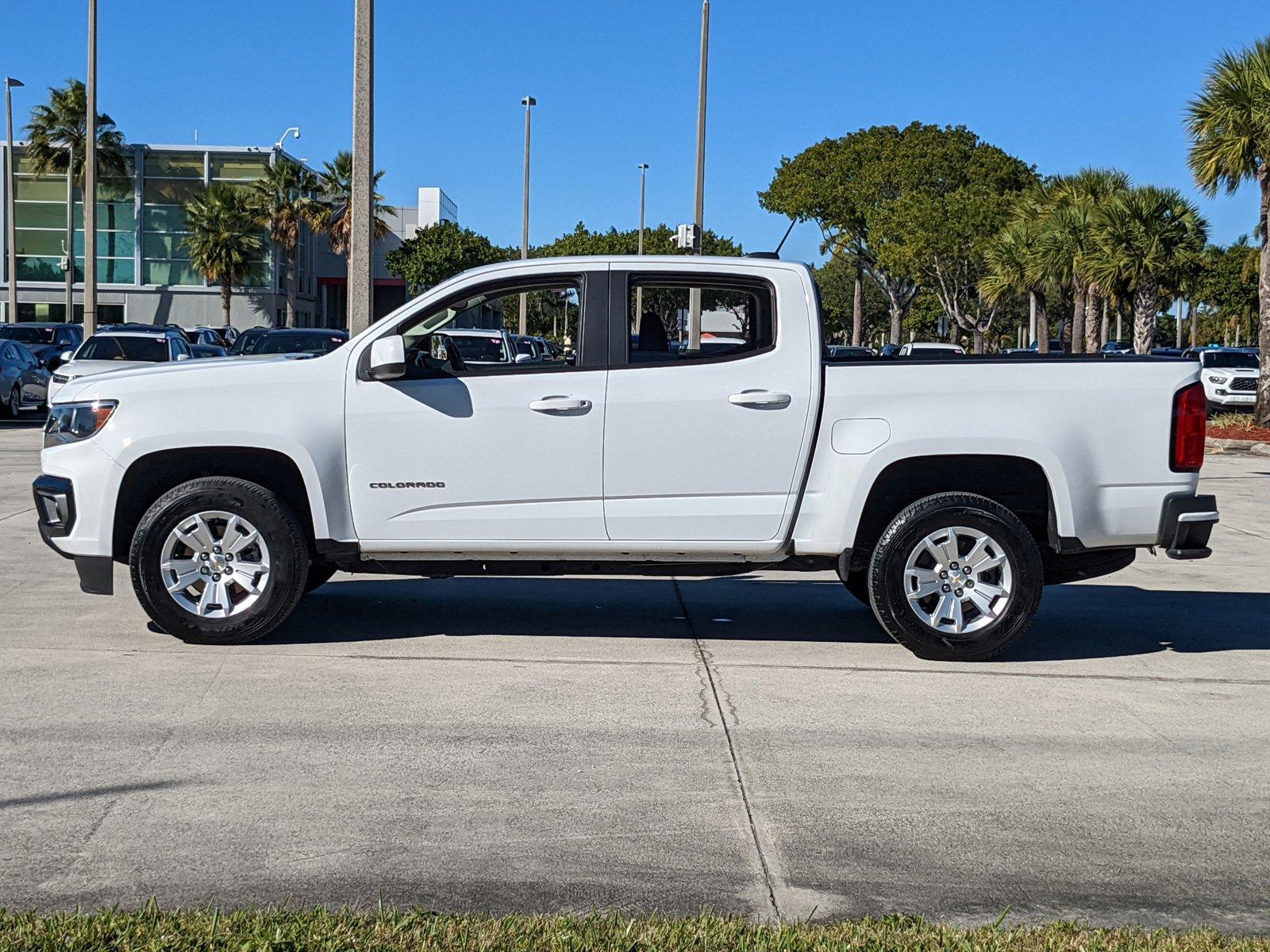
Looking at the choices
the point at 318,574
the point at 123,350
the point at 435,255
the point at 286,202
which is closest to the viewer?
the point at 318,574

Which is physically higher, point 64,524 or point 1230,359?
point 1230,359

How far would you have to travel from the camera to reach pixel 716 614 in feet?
30.1

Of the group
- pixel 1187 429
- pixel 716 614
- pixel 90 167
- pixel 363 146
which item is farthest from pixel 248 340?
pixel 1187 429

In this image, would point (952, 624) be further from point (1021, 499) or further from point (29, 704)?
point (29, 704)

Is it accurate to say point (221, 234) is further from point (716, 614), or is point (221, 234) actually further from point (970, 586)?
point (970, 586)

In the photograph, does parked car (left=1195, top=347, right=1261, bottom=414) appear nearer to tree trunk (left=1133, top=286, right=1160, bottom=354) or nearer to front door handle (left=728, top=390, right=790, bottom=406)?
tree trunk (left=1133, top=286, right=1160, bottom=354)

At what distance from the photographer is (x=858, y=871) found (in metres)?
4.69

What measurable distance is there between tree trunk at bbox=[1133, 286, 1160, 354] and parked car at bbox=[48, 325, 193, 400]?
83.7 feet

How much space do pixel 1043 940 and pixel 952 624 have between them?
3.72 metres

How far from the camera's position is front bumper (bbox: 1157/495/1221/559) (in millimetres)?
7586

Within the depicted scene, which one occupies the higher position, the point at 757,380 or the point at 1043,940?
A: the point at 757,380

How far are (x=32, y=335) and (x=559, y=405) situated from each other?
97.2 feet

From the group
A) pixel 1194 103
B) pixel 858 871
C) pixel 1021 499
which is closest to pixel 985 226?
pixel 1194 103

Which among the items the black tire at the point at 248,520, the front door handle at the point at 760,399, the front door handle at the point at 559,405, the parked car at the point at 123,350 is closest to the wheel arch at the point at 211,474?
the black tire at the point at 248,520
